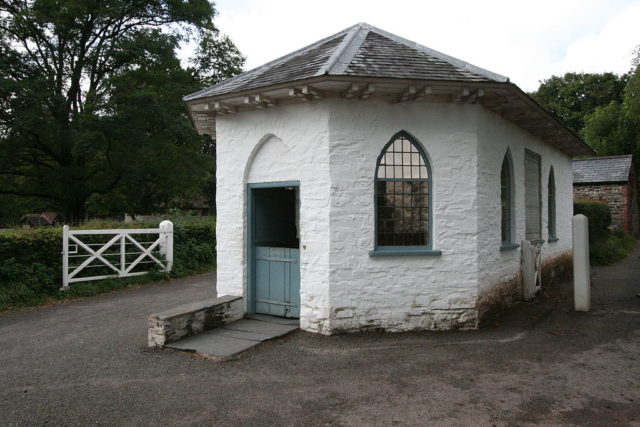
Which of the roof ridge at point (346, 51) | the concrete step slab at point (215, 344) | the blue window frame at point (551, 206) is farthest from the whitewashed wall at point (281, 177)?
the blue window frame at point (551, 206)

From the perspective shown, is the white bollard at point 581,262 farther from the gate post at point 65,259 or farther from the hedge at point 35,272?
the gate post at point 65,259

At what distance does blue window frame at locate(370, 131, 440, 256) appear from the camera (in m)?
7.68

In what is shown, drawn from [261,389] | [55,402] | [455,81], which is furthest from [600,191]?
[55,402]

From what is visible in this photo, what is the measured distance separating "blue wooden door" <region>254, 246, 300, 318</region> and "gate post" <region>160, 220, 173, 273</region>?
21.2ft

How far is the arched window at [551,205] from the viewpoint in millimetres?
Answer: 13297

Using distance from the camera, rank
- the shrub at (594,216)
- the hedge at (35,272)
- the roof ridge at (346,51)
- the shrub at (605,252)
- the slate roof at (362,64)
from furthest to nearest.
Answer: the shrub at (594,216)
the shrub at (605,252)
the hedge at (35,272)
the slate roof at (362,64)
the roof ridge at (346,51)

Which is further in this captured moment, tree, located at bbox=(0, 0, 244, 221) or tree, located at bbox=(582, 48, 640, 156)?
tree, located at bbox=(582, 48, 640, 156)

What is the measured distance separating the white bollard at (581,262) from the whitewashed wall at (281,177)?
520cm

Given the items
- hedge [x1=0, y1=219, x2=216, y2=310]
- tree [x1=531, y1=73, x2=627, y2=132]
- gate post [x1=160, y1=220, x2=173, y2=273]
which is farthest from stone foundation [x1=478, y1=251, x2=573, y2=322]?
tree [x1=531, y1=73, x2=627, y2=132]

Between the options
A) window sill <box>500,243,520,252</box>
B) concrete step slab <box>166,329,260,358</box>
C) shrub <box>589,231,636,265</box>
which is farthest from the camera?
shrub <box>589,231,636,265</box>

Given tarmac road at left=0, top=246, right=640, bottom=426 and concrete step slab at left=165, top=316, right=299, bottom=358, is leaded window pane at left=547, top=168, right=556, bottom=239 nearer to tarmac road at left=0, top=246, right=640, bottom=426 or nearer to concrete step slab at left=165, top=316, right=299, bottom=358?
tarmac road at left=0, top=246, right=640, bottom=426

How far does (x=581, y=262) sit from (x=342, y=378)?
5925mm

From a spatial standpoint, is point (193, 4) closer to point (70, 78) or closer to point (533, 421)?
point (70, 78)

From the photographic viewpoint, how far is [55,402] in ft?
16.2
